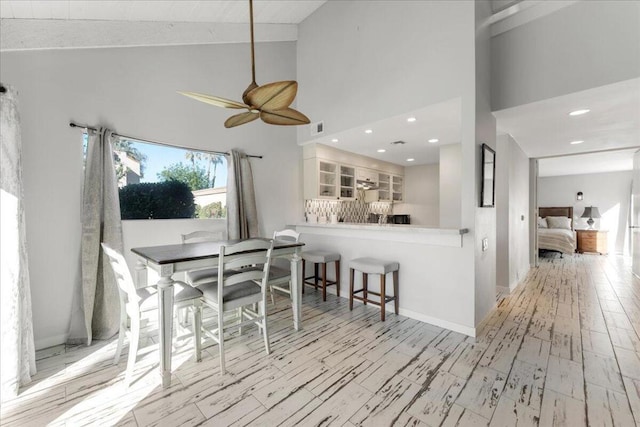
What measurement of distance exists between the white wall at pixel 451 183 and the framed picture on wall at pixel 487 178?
5.88 feet

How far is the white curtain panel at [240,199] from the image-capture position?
366 centimetres

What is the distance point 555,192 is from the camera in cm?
871

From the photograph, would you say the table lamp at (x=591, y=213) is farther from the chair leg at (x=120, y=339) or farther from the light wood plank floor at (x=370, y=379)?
the chair leg at (x=120, y=339)

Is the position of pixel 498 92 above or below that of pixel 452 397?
above

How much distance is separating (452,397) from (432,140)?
→ 3.74 meters

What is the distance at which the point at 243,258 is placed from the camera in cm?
216

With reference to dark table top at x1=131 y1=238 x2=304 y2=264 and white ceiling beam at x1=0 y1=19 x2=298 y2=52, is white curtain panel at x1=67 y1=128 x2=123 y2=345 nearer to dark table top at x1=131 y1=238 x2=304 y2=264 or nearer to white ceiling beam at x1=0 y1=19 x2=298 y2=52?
dark table top at x1=131 y1=238 x2=304 y2=264

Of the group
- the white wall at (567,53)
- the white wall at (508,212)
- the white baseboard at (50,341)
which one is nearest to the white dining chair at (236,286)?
the white baseboard at (50,341)

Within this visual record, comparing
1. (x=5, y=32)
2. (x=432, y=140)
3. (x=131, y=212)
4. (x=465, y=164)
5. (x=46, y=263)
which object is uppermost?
(x=5, y=32)

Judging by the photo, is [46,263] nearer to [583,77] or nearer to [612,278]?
[583,77]

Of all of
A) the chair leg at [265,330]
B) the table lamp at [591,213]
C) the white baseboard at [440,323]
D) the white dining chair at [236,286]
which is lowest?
the white baseboard at [440,323]

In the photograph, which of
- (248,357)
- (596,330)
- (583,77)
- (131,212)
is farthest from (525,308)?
(131,212)

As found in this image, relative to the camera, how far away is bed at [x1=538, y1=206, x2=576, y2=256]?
682 centimetres

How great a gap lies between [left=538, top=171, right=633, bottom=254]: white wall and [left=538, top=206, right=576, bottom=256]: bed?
37cm
